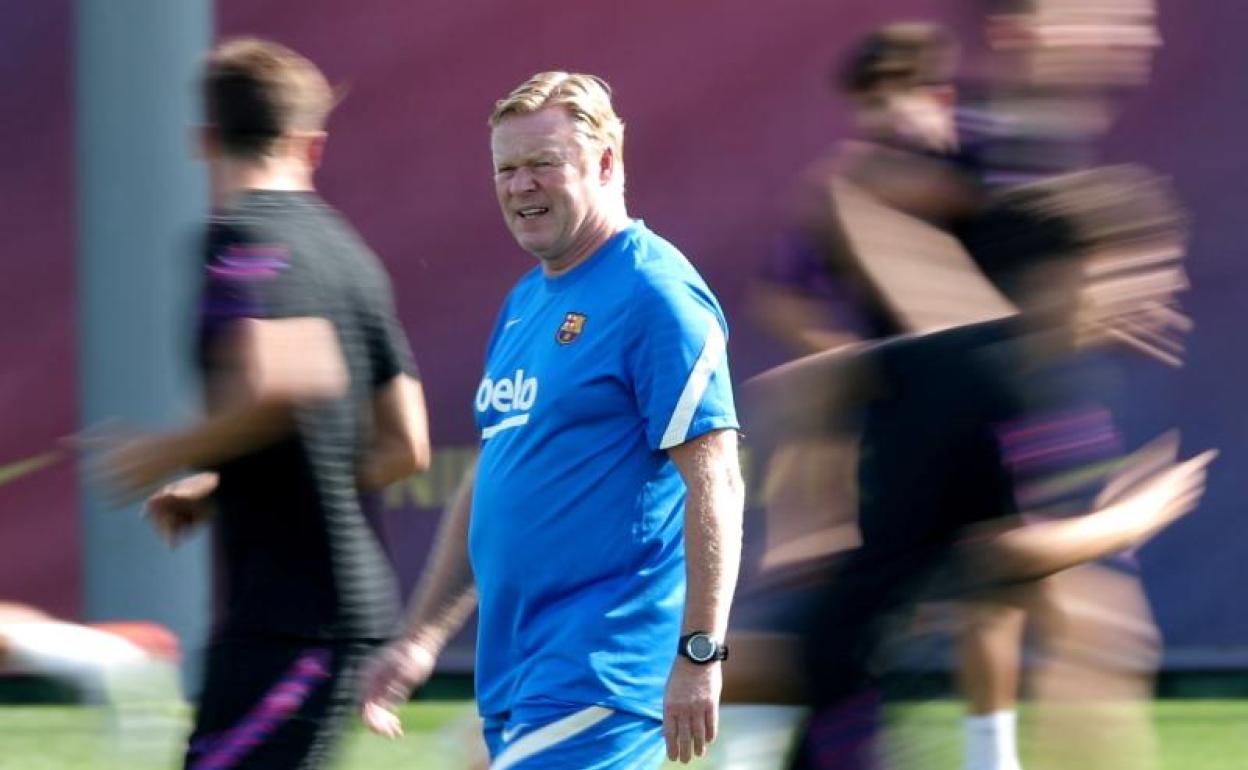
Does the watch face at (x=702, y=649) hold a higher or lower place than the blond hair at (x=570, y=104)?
lower

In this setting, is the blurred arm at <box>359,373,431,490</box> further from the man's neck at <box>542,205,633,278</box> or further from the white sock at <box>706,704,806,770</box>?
the white sock at <box>706,704,806,770</box>

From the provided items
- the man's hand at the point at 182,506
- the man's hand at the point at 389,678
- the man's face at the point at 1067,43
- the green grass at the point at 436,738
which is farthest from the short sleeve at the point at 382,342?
the green grass at the point at 436,738

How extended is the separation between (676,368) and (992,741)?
2.19 metres

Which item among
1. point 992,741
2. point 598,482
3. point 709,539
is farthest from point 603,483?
point 992,741

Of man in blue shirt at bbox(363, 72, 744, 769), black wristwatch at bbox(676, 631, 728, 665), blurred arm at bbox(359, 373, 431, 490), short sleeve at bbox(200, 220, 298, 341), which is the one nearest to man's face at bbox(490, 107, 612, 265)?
man in blue shirt at bbox(363, 72, 744, 769)

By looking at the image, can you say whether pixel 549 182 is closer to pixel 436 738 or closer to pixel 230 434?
pixel 230 434

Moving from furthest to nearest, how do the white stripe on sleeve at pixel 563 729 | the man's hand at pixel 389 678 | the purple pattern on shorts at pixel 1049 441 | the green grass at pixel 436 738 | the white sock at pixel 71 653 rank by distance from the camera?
the green grass at pixel 436 738, the white sock at pixel 71 653, the purple pattern on shorts at pixel 1049 441, the man's hand at pixel 389 678, the white stripe on sleeve at pixel 563 729

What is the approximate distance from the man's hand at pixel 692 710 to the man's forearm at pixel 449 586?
58 centimetres

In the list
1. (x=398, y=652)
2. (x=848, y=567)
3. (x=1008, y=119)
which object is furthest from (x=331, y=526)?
(x=1008, y=119)

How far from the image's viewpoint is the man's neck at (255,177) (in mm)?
3822

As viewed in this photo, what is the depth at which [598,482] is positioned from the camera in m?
3.47

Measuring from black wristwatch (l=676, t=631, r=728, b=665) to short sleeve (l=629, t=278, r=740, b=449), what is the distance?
0.26 metres

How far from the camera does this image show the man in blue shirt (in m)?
→ 3.39

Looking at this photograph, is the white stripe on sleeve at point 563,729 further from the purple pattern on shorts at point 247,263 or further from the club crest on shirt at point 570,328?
the purple pattern on shorts at point 247,263
